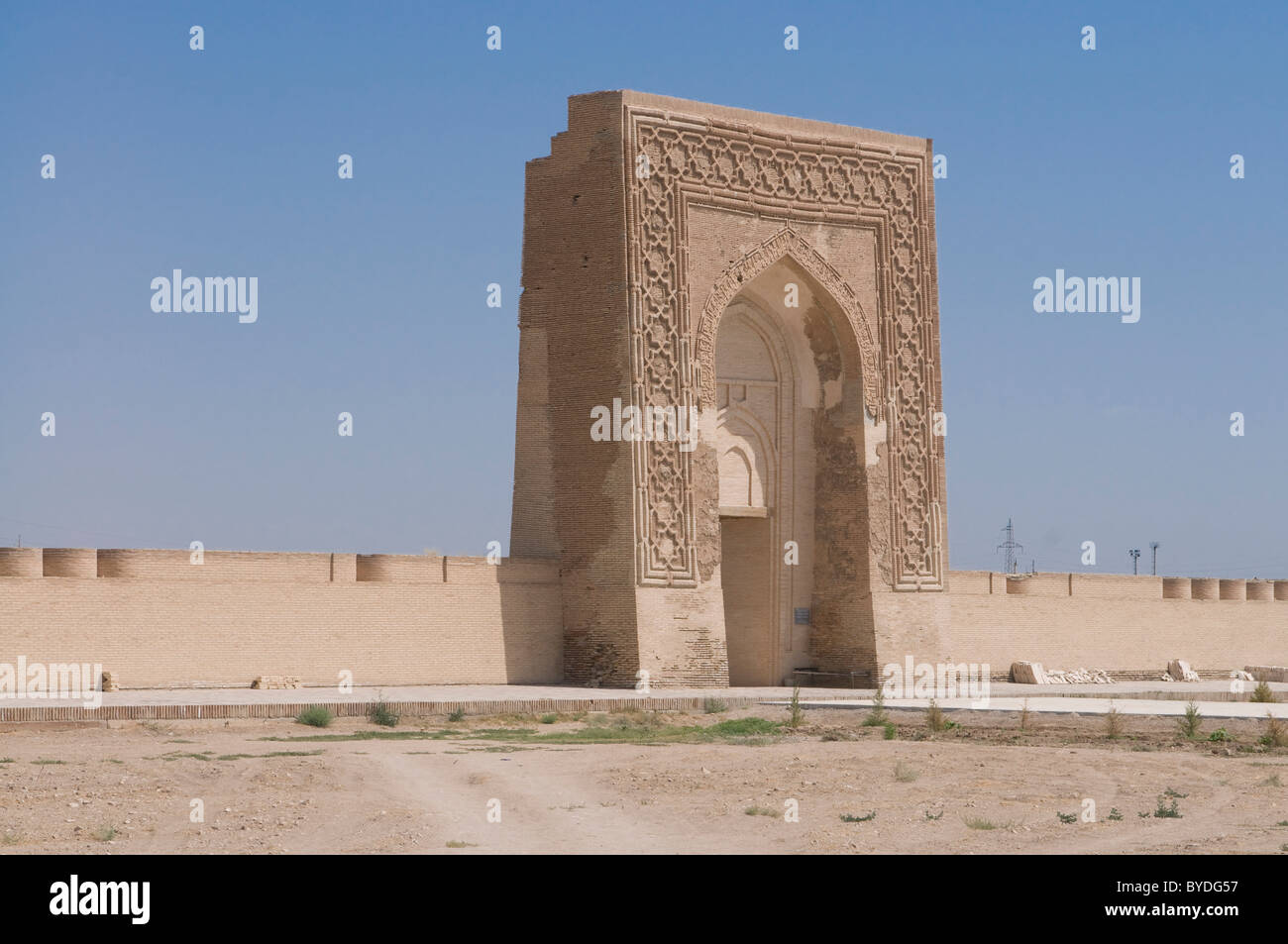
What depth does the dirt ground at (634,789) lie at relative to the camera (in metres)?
7.69

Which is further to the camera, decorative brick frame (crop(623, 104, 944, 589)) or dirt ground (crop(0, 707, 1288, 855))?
Answer: decorative brick frame (crop(623, 104, 944, 589))

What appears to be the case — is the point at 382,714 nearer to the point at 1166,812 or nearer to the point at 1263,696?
the point at 1166,812

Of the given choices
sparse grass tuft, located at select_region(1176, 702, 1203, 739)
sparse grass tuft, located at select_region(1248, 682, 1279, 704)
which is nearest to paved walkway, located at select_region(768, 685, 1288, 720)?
sparse grass tuft, located at select_region(1248, 682, 1279, 704)

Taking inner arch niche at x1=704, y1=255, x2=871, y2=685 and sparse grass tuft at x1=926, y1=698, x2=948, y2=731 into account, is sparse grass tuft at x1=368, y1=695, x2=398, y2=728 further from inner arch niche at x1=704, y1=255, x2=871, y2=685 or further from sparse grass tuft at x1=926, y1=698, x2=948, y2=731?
inner arch niche at x1=704, y1=255, x2=871, y2=685

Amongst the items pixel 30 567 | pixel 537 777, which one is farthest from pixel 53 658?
pixel 537 777

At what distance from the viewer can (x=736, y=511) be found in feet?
65.6

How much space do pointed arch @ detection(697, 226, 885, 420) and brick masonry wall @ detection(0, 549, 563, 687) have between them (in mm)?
3011

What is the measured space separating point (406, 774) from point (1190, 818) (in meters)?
4.48

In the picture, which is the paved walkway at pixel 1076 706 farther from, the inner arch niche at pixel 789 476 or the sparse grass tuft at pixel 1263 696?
the inner arch niche at pixel 789 476

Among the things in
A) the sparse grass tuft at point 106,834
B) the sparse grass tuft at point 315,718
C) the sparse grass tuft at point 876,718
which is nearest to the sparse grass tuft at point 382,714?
the sparse grass tuft at point 315,718

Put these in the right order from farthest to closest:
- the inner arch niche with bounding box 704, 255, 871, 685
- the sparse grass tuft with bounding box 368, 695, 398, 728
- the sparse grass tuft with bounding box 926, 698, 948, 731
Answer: the inner arch niche with bounding box 704, 255, 871, 685, the sparse grass tuft with bounding box 368, 695, 398, 728, the sparse grass tuft with bounding box 926, 698, 948, 731

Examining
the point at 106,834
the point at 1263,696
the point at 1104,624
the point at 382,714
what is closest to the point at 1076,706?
the point at 1263,696

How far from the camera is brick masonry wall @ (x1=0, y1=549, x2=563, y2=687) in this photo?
1542 centimetres
